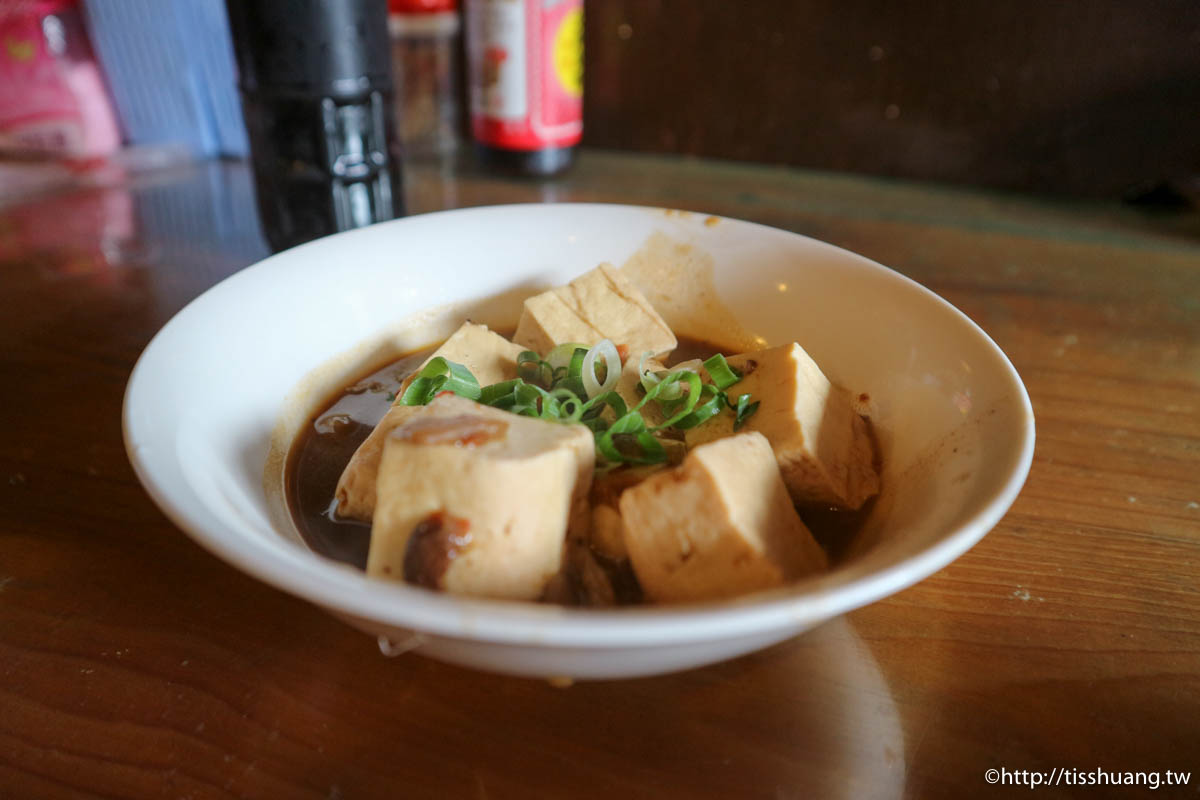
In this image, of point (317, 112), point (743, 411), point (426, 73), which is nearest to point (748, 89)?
point (426, 73)

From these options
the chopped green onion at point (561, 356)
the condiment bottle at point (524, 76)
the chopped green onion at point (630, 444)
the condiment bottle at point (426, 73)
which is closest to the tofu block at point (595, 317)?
the chopped green onion at point (561, 356)

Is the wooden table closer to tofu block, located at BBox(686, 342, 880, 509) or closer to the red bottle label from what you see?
tofu block, located at BBox(686, 342, 880, 509)

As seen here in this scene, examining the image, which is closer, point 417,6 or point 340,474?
point 340,474

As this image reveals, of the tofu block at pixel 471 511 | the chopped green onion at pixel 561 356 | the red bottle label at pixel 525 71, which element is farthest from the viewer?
the red bottle label at pixel 525 71

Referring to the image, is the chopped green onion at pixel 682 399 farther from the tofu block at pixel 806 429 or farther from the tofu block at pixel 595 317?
the tofu block at pixel 595 317

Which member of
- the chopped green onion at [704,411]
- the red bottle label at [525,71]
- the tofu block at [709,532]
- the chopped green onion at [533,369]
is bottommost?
the chopped green onion at [533,369]

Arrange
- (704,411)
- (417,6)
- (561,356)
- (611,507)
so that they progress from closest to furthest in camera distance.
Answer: (611,507) < (704,411) < (561,356) < (417,6)

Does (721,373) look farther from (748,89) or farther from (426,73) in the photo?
(426,73)
